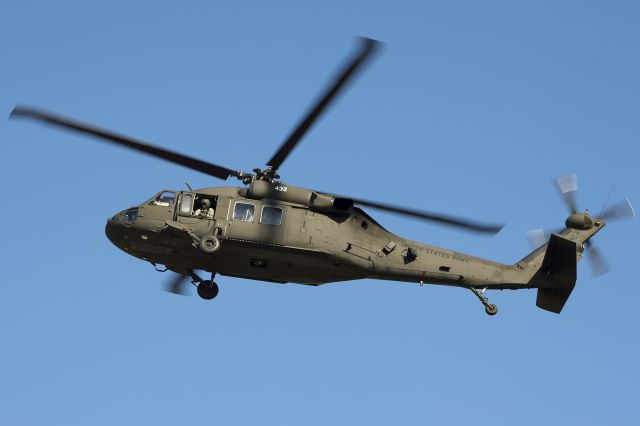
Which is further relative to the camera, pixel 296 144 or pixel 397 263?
pixel 397 263

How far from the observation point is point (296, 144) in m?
26.5

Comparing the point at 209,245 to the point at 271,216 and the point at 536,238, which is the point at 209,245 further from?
the point at 536,238

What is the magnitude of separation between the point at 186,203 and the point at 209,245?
169 centimetres

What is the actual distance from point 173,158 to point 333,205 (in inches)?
188

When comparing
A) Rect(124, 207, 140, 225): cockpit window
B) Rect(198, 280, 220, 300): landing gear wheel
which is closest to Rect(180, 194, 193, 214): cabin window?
Rect(124, 207, 140, 225): cockpit window

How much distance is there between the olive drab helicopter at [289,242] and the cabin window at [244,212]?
28mm

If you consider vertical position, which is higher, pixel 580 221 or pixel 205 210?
pixel 580 221

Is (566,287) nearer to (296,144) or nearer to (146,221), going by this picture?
(296,144)

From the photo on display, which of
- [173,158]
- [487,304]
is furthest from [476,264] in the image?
[173,158]

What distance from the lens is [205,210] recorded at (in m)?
29.0

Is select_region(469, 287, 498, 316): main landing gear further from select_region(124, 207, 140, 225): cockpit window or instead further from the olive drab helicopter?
select_region(124, 207, 140, 225): cockpit window

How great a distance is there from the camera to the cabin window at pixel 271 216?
28.6 metres

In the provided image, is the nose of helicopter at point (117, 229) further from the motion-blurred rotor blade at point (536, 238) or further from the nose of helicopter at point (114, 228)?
the motion-blurred rotor blade at point (536, 238)

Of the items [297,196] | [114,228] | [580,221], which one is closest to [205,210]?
[297,196]
